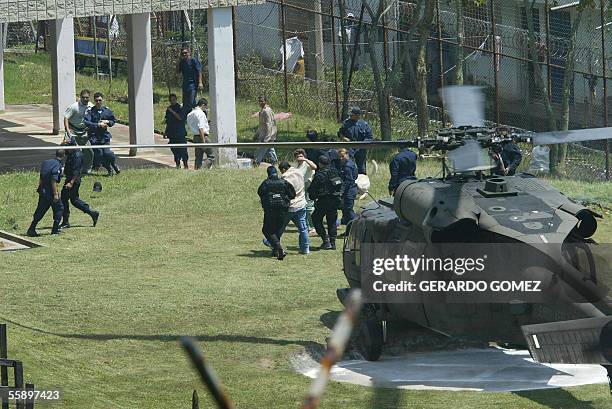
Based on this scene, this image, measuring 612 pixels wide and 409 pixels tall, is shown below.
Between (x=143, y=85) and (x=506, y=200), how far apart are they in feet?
53.3

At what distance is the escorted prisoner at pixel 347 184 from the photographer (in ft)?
64.6

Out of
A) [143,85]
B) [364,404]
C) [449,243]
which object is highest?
[143,85]

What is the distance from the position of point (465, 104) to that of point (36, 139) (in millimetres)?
A: 19036

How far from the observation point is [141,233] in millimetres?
20391

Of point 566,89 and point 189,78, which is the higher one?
point 189,78

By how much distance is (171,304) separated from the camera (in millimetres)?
15656

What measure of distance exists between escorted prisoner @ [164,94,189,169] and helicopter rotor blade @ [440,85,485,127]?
13.9 m

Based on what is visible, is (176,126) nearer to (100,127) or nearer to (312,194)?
(100,127)

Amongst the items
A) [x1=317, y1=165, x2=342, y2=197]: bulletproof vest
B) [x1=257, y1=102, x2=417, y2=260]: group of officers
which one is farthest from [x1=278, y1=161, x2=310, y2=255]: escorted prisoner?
[x1=317, y1=165, x2=342, y2=197]: bulletproof vest

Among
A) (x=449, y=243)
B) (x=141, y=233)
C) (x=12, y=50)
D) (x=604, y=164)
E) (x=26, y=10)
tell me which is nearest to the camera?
(x=449, y=243)

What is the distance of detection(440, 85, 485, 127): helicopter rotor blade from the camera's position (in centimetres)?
1203

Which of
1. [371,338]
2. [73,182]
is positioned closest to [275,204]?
[73,182]

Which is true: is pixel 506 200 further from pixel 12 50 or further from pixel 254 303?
pixel 12 50

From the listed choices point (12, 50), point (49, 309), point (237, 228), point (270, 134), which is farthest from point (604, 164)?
point (12, 50)
